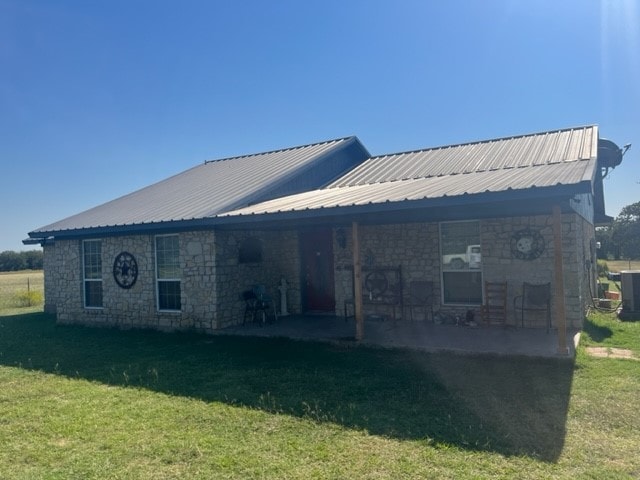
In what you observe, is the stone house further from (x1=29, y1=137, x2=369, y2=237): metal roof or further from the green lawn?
the green lawn

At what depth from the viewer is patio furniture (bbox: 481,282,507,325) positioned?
8.53m

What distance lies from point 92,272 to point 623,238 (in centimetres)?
4311

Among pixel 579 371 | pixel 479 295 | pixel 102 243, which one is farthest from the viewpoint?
pixel 102 243

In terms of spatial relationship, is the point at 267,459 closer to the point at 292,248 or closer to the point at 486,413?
the point at 486,413

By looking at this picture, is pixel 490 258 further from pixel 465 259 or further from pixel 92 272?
pixel 92 272

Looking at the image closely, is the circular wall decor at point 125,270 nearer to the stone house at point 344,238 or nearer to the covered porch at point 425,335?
the stone house at point 344,238

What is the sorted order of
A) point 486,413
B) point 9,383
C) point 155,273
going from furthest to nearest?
1. point 155,273
2. point 9,383
3. point 486,413

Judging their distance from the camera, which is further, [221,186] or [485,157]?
[221,186]

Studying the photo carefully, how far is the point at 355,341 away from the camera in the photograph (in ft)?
25.1

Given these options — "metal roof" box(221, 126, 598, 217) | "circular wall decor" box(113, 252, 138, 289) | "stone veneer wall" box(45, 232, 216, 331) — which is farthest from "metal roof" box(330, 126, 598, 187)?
"circular wall decor" box(113, 252, 138, 289)

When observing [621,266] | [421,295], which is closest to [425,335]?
[421,295]

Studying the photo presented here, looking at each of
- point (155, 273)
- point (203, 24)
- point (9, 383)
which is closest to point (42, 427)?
point (9, 383)

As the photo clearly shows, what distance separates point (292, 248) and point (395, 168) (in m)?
3.45

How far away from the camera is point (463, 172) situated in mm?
9758
